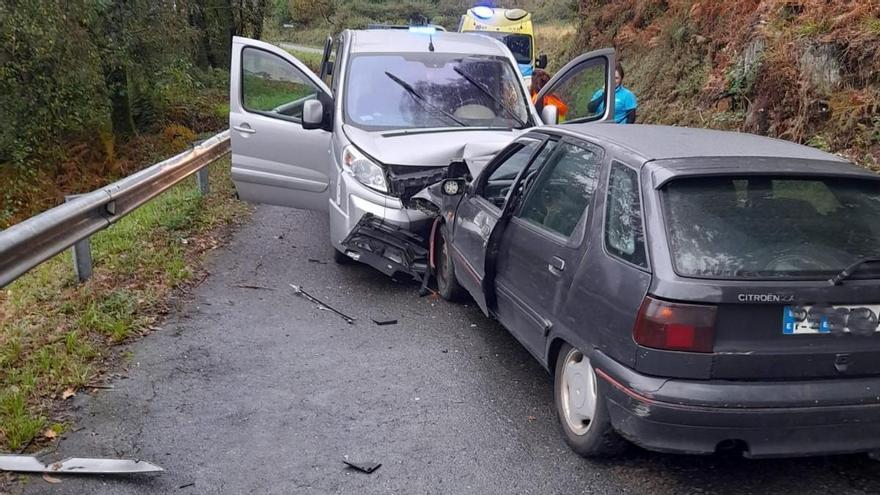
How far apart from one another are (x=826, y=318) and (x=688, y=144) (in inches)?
47.6

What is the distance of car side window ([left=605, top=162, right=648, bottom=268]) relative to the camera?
3.73 m

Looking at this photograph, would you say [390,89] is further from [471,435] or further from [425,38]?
[471,435]

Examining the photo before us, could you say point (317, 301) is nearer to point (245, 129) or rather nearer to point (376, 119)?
point (376, 119)

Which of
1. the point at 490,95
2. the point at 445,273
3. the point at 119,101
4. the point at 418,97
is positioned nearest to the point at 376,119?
the point at 418,97

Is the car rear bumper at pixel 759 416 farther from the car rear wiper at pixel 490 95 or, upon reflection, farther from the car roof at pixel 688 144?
the car rear wiper at pixel 490 95

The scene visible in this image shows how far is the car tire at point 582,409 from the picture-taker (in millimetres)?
3887

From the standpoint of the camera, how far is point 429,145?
23.0 feet

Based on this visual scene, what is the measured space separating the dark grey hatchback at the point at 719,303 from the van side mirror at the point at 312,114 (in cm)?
389

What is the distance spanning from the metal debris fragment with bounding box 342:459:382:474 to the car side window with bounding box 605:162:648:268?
1.55 meters

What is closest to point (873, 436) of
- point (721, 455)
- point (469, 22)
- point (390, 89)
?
point (721, 455)

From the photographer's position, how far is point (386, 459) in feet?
13.4

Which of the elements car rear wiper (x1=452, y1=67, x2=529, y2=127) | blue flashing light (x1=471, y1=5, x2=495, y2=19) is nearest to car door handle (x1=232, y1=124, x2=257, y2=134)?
car rear wiper (x1=452, y1=67, x2=529, y2=127)

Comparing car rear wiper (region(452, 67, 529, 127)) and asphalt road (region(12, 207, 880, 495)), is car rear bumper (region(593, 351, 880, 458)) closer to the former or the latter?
asphalt road (region(12, 207, 880, 495))

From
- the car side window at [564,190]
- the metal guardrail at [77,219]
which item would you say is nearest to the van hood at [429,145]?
the car side window at [564,190]
